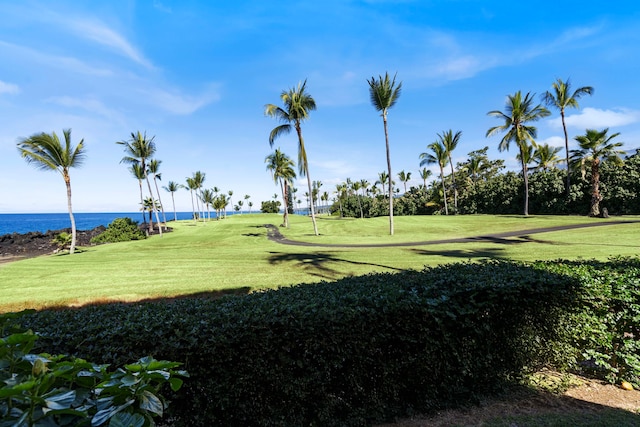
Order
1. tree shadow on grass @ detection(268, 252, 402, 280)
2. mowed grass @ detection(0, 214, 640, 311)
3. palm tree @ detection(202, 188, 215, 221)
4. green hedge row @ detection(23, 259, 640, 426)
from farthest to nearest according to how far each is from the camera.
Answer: palm tree @ detection(202, 188, 215, 221)
tree shadow on grass @ detection(268, 252, 402, 280)
mowed grass @ detection(0, 214, 640, 311)
green hedge row @ detection(23, 259, 640, 426)

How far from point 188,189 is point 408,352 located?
92.7 meters

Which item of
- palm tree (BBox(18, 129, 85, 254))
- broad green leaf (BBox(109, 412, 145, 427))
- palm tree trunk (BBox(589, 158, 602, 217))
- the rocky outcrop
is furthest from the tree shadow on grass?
palm tree trunk (BBox(589, 158, 602, 217))

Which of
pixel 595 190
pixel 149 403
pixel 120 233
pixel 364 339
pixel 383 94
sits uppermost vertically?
pixel 383 94

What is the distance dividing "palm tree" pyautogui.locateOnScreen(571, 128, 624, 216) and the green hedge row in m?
32.9

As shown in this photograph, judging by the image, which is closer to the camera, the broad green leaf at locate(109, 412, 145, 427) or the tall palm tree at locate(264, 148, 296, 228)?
the broad green leaf at locate(109, 412, 145, 427)

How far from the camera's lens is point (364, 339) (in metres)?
3.35

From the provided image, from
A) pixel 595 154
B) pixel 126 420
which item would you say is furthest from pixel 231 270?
pixel 595 154

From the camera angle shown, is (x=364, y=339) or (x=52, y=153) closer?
(x=364, y=339)

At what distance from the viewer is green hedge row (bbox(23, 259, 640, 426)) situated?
9.45 ft

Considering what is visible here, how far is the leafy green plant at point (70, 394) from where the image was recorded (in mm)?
1117

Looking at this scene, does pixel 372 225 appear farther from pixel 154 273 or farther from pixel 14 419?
pixel 14 419

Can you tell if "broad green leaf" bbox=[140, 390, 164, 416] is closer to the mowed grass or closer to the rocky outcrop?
the mowed grass

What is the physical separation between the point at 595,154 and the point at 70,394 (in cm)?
3943

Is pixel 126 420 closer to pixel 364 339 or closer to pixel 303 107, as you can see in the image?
pixel 364 339
